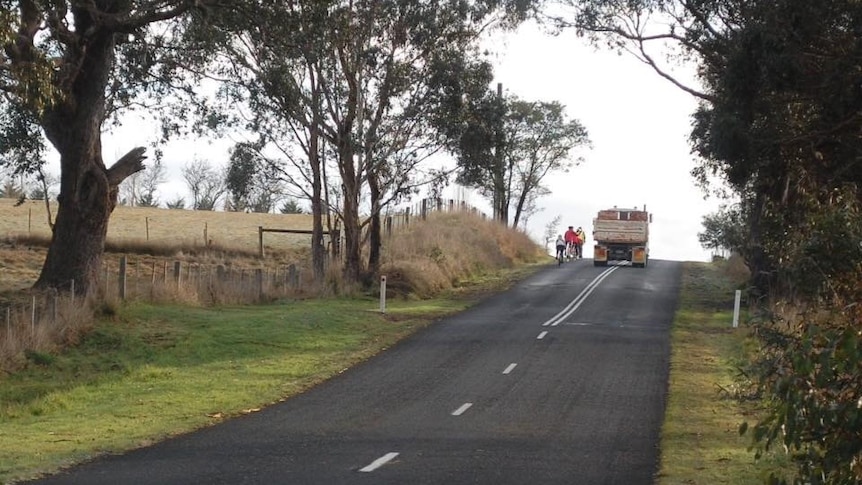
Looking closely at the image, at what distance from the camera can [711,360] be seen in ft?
81.4

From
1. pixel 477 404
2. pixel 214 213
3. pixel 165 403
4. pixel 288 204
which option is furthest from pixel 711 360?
pixel 288 204

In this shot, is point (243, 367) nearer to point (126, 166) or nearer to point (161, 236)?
point (126, 166)

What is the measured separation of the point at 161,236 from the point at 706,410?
39.9 metres

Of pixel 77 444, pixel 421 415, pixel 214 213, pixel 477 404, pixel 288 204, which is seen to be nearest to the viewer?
pixel 77 444

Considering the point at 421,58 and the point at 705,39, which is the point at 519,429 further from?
the point at 421,58

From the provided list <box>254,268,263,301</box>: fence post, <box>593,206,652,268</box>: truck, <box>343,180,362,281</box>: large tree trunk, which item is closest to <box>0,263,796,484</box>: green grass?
<box>254,268,263,301</box>: fence post

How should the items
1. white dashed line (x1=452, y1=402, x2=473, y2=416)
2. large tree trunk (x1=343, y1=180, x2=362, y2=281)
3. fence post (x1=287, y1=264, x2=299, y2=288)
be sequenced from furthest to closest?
large tree trunk (x1=343, y1=180, x2=362, y2=281) → fence post (x1=287, y1=264, x2=299, y2=288) → white dashed line (x1=452, y1=402, x2=473, y2=416)

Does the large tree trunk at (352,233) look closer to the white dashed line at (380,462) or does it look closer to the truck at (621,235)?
the truck at (621,235)

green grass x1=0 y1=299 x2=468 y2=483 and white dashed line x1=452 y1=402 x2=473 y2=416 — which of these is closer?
green grass x1=0 y1=299 x2=468 y2=483

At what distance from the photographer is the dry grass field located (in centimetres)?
4200

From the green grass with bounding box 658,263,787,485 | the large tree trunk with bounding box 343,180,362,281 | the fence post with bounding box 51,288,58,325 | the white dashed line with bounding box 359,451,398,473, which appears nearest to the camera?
the white dashed line with bounding box 359,451,398,473

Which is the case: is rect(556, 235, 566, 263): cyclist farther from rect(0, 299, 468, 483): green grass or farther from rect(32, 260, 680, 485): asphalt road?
rect(32, 260, 680, 485): asphalt road

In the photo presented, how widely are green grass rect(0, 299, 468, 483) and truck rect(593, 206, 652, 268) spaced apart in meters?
25.1

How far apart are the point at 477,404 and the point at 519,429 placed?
2.51 m
